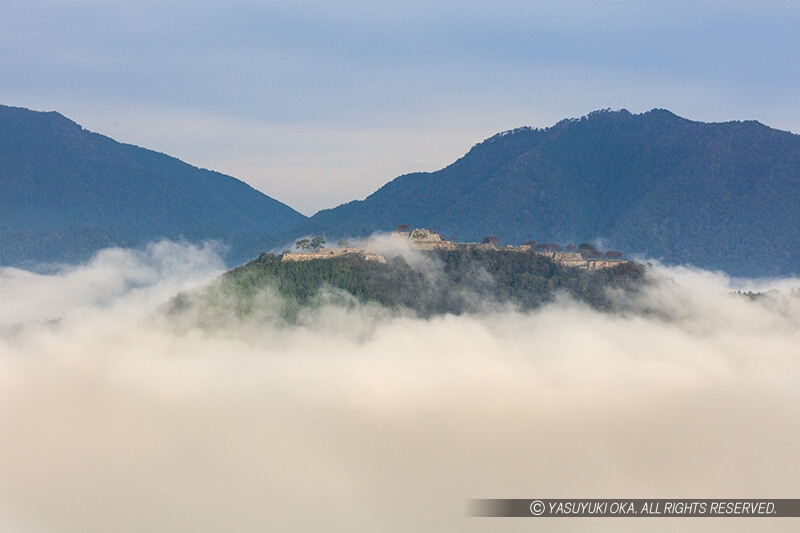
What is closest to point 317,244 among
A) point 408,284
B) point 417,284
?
point 408,284

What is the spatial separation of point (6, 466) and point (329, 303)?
45654mm

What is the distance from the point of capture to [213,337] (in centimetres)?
10044

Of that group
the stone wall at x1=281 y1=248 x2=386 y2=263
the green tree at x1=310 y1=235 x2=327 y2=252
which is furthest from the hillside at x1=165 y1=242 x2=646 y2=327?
the green tree at x1=310 y1=235 x2=327 y2=252

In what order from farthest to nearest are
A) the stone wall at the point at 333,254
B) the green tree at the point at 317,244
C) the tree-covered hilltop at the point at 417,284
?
the green tree at the point at 317,244 → the stone wall at the point at 333,254 → the tree-covered hilltop at the point at 417,284

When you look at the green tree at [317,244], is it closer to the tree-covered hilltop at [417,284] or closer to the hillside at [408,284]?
the hillside at [408,284]

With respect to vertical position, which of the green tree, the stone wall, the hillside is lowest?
the hillside

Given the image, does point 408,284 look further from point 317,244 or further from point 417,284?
point 317,244

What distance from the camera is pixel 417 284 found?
104 metres

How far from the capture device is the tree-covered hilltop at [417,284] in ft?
321

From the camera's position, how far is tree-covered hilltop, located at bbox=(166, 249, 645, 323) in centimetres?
9781

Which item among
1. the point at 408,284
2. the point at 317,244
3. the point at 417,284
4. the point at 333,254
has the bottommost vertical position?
the point at 417,284

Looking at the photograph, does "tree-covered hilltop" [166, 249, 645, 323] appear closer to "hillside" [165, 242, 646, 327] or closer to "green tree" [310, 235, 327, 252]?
"hillside" [165, 242, 646, 327]

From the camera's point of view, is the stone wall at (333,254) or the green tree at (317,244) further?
the green tree at (317,244)

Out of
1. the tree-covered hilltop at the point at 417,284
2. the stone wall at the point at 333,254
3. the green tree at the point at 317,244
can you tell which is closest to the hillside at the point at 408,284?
the tree-covered hilltop at the point at 417,284
